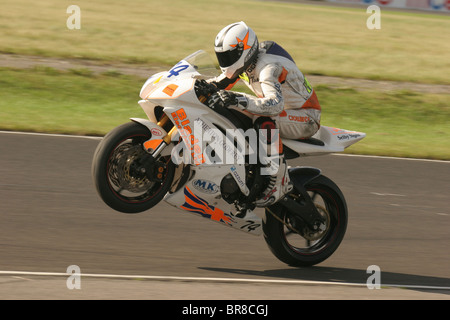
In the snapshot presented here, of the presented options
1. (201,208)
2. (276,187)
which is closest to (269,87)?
(276,187)

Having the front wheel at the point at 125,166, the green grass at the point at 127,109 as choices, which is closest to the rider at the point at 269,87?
the front wheel at the point at 125,166

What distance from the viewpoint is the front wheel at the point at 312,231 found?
6.56 meters

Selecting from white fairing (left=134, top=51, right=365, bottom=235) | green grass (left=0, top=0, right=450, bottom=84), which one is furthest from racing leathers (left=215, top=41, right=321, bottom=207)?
green grass (left=0, top=0, right=450, bottom=84)

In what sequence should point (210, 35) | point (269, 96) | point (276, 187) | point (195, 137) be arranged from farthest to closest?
1. point (210, 35)
2. point (276, 187)
3. point (269, 96)
4. point (195, 137)

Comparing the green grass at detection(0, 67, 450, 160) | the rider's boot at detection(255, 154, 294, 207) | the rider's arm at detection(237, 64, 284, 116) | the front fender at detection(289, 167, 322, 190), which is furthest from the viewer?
the green grass at detection(0, 67, 450, 160)

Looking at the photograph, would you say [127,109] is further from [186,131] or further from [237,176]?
[186,131]

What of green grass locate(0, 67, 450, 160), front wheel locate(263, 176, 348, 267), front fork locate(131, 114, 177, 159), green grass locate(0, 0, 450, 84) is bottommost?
front wheel locate(263, 176, 348, 267)

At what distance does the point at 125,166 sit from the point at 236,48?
1210 millimetres

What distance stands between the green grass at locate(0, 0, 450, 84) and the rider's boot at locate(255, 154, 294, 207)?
11926 millimetres

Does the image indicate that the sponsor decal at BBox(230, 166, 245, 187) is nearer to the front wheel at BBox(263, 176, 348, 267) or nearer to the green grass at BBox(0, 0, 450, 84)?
the front wheel at BBox(263, 176, 348, 267)

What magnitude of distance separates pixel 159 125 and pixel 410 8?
1300 inches

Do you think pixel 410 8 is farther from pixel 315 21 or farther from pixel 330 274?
A: pixel 330 274

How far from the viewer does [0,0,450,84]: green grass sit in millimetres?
18859

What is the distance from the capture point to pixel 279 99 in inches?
236
